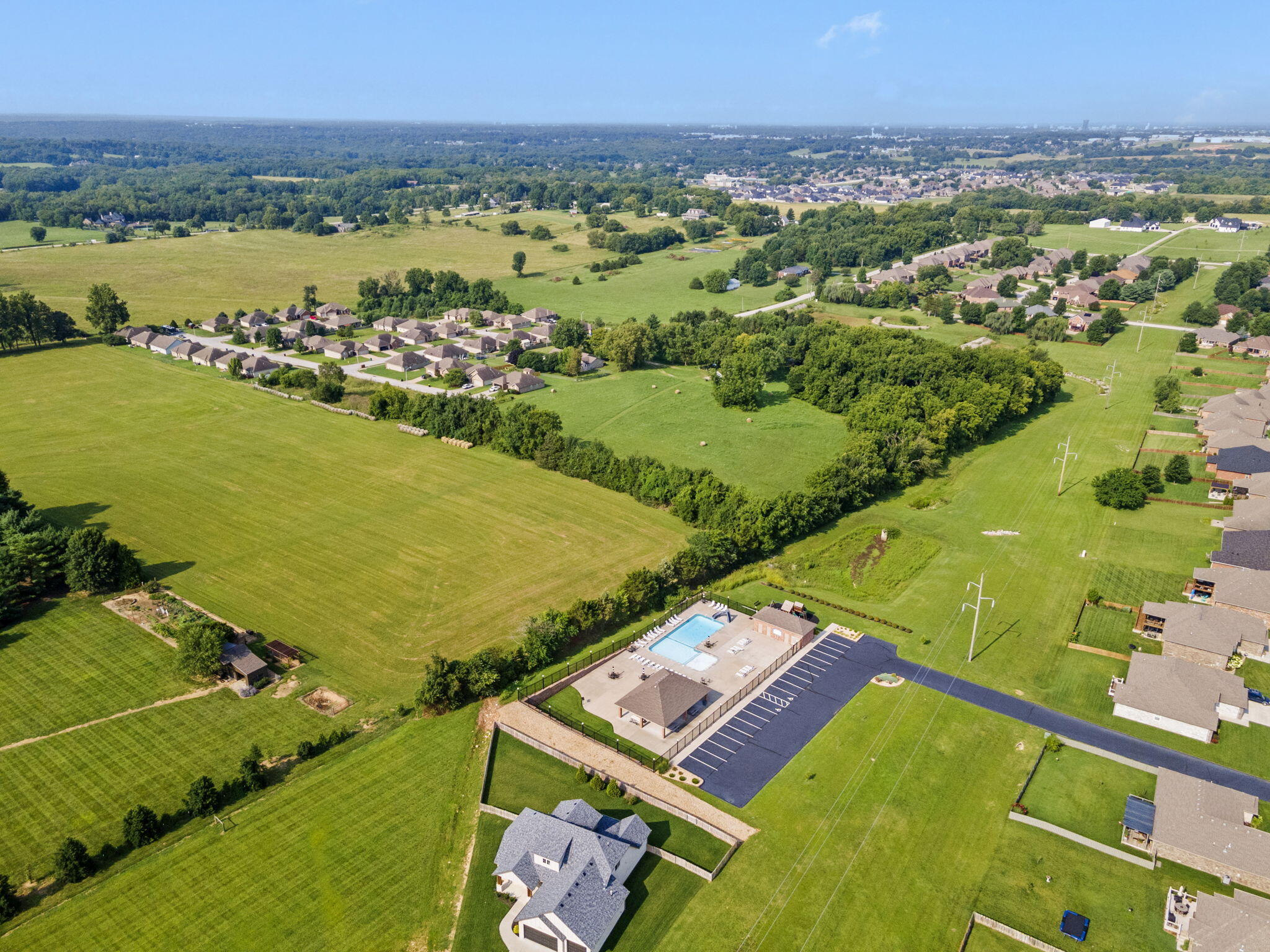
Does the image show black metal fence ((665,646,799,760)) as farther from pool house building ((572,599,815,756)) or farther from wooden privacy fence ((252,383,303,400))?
wooden privacy fence ((252,383,303,400))

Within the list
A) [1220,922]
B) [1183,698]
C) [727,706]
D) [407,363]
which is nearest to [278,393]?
[407,363]

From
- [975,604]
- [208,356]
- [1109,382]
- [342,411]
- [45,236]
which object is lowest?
[975,604]

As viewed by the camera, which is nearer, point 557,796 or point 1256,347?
point 557,796

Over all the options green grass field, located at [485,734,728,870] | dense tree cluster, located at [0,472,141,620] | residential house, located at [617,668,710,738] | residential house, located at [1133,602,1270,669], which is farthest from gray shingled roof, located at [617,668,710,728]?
dense tree cluster, located at [0,472,141,620]

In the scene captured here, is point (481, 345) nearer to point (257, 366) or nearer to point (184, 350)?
point (257, 366)

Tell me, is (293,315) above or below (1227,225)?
below

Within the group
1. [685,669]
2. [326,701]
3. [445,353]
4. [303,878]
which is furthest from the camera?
[445,353]

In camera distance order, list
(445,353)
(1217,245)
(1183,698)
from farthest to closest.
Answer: (1217,245)
(445,353)
(1183,698)
